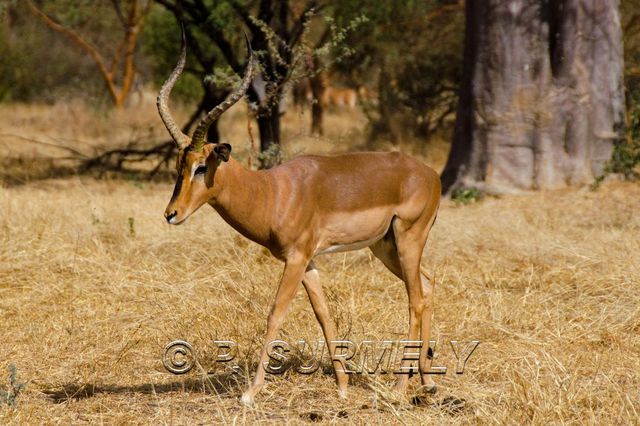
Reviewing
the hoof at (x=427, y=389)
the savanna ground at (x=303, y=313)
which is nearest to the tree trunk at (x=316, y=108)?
the savanna ground at (x=303, y=313)

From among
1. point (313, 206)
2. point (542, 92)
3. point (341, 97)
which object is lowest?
point (341, 97)

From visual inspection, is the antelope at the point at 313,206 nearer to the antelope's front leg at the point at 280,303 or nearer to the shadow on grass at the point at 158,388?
the antelope's front leg at the point at 280,303

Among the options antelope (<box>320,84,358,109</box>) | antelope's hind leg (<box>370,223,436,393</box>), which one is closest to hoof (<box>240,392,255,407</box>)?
antelope's hind leg (<box>370,223,436,393</box>)

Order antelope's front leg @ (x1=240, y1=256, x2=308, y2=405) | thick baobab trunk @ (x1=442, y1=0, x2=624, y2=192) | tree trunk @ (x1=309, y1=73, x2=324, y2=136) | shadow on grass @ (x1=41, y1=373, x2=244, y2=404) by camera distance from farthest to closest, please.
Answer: tree trunk @ (x1=309, y1=73, x2=324, y2=136) < thick baobab trunk @ (x1=442, y1=0, x2=624, y2=192) < shadow on grass @ (x1=41, y1=373, x2=244, y2=404) < antelope's front leg @ (x1=240, y1=256, x2=308, y2=405)

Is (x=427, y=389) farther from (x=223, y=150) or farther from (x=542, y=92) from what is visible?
(x=542, y=92)

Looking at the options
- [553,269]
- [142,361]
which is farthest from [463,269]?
[142,361]

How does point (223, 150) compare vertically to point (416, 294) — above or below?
above

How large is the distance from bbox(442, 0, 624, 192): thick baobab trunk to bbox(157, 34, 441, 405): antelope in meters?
6.08

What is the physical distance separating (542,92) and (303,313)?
578 centimetres

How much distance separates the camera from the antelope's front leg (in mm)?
5070

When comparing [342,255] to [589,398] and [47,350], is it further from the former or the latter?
[589,398]

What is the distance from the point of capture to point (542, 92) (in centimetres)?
1138

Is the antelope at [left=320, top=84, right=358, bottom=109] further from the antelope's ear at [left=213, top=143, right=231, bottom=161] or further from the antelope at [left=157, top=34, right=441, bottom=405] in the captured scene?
the antelope's ear at [left=213, top=143, right=231, bottom=161]

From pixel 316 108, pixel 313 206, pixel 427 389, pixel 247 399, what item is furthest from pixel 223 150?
pixel 316 108
